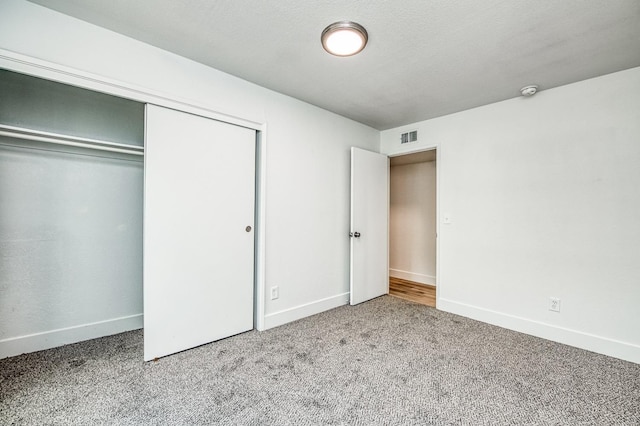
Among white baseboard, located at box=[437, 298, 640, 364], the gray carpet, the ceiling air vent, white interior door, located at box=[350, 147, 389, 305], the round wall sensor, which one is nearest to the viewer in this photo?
Result: the gray carpet

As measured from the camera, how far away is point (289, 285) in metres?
2.96

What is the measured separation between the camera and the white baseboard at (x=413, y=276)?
4.67m

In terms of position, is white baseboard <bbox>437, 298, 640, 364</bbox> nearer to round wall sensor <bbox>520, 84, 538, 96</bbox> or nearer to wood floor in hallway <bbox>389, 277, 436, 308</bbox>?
wood floor in hallway <bbox>389, 277, 436, 308</bbox>

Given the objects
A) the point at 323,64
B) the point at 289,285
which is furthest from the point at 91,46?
the point at 289,285

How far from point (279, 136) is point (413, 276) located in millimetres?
3516

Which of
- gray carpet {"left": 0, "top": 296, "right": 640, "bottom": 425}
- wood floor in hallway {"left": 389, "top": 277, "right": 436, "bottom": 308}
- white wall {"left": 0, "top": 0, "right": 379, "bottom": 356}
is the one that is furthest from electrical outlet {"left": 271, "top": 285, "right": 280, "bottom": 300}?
wood floor in hallway {"left": 389, "top": 277, "right": 436, "bottom": 308}

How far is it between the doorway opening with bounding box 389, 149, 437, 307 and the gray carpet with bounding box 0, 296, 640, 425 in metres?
2.09

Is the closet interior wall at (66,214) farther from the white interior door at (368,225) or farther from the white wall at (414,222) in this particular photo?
the white wall at (414,222)

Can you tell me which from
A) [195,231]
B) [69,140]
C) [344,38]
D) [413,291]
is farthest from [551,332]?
[69,140]

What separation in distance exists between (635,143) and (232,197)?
3.47m

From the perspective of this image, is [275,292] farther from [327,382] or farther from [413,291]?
[413,291]

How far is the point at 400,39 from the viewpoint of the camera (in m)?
1.94

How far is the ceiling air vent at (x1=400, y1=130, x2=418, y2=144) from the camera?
12.2 ft

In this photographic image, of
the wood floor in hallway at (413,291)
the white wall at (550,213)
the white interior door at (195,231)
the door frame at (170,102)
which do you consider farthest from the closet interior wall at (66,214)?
the white wall at (550,213)
